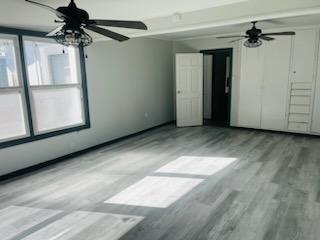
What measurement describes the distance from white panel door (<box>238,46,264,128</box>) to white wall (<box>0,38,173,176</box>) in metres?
2.03

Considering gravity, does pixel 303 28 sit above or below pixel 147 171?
above

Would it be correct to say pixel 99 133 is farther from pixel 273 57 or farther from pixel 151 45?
pixel 273 57

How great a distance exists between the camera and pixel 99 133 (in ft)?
16.0

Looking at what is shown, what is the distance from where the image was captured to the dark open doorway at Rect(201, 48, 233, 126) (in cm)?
704

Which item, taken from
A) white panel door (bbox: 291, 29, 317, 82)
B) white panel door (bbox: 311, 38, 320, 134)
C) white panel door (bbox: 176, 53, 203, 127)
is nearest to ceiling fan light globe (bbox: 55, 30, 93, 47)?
white panel door (bbox: 176, 53, 203, 127)

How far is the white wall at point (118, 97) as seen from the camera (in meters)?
3.92

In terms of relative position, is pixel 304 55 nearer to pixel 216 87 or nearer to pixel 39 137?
pixel 216 87

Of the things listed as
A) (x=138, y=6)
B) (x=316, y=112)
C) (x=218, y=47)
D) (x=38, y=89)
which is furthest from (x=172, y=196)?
(x=218, y=47)

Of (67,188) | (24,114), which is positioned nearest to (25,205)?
(67,188)

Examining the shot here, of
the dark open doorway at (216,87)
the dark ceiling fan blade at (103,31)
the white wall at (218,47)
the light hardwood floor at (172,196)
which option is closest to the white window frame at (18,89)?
the light hardwood floor at (172,196)

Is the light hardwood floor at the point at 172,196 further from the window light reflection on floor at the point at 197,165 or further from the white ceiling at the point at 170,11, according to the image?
the white ceiling at the point at 170,11

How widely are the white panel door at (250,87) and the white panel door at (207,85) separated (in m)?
1.33

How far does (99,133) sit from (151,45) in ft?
8.77

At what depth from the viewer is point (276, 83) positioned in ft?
18.1
